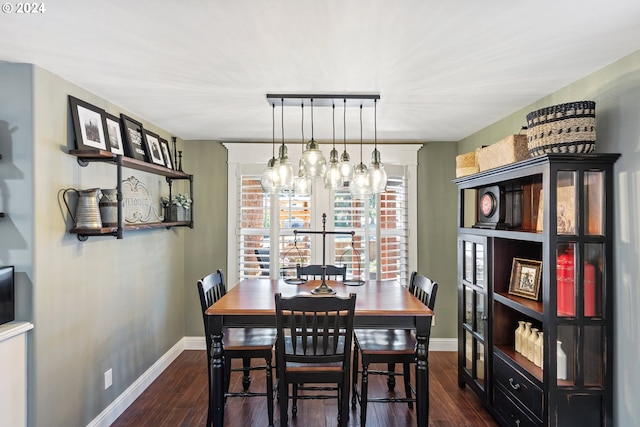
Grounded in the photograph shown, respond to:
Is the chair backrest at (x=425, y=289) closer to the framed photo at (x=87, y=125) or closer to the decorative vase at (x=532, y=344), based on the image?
the decorative vase at (x=532, y=344)

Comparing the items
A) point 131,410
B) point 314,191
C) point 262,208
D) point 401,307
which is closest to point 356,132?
point 314,191

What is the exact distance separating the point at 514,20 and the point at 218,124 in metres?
2.60

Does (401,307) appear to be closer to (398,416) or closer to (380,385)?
(398,416)

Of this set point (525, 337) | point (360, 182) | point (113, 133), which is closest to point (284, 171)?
point (360, 182)

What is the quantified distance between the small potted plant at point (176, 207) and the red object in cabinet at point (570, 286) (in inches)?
127

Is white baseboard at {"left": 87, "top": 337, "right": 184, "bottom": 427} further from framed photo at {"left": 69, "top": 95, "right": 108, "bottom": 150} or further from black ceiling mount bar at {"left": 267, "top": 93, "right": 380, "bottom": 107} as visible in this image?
black ceiling mount bar at {"left": 267, "top": 93, "right": 380, "bottom": 107}

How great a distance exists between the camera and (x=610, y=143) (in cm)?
210

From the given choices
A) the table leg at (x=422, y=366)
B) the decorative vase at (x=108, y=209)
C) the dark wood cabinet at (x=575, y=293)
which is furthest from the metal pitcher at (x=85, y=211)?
the dark wood cabinet at (x=575, y=293)

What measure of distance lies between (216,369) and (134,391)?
1.18m

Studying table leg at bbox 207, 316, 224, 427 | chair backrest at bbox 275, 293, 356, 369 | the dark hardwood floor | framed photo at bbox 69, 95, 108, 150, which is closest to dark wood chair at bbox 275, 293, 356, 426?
chair backrest at bbox 275, 293, 356, 369

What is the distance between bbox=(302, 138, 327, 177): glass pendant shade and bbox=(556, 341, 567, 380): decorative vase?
181cm

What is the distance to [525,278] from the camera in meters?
2.57

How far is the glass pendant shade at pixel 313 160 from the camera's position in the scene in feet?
8.68

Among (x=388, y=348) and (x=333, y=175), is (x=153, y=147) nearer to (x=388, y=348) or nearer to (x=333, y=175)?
(x=333, y=175)
